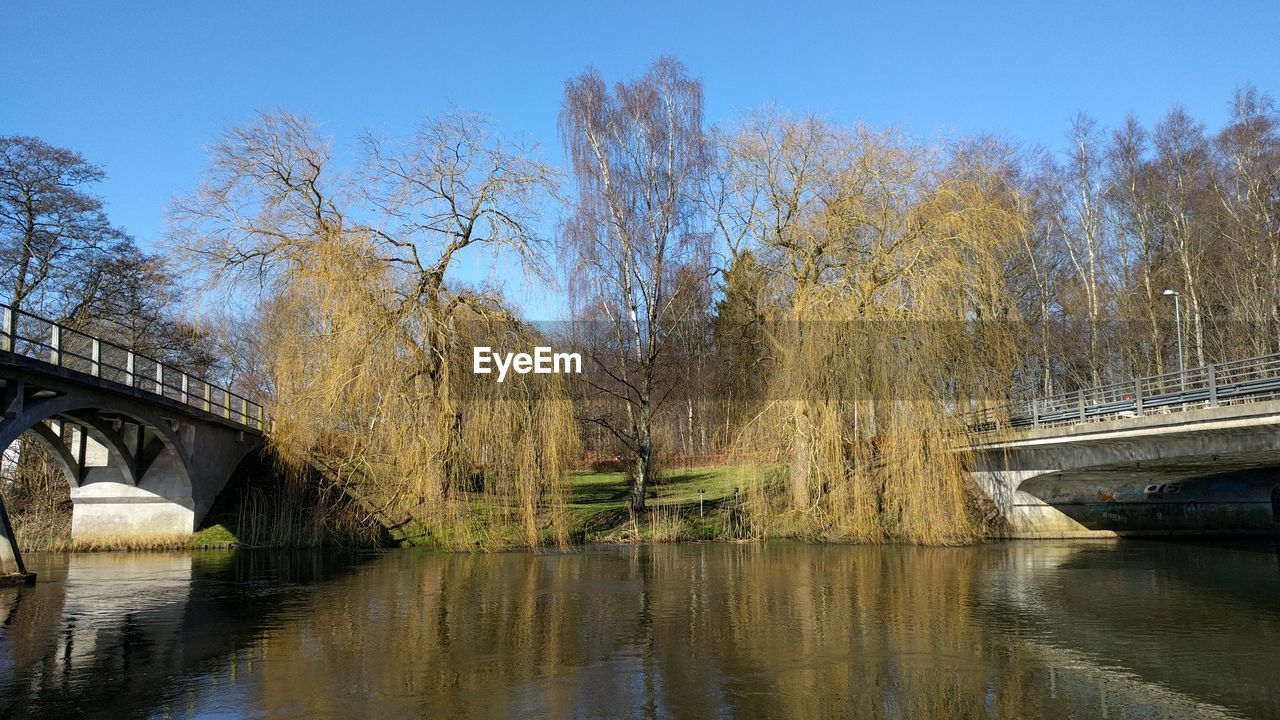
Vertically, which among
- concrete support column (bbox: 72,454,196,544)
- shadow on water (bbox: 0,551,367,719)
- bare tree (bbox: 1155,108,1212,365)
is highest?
bare tree (bbox: 1155,108,1212,365)

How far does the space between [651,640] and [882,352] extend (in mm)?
13533

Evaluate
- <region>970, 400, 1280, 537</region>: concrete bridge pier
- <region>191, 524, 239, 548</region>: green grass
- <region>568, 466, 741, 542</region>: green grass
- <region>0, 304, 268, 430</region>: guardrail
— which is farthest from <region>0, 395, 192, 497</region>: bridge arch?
<region>970, 400, 1280, 537</region>: concrete bridge pier

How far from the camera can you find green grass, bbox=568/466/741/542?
92.8 feet

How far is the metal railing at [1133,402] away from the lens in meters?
20.0

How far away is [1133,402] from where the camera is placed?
22.0 metres

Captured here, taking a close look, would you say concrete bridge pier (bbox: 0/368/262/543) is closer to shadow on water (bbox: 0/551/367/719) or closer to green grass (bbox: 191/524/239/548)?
green grass (bbox: 191/524/239/548)

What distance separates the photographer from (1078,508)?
29.7m

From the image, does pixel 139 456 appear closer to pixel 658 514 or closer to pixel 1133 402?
pixel 658 514

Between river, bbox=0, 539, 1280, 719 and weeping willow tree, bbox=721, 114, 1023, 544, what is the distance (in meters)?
2.63

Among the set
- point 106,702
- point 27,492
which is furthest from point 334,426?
point 106,702

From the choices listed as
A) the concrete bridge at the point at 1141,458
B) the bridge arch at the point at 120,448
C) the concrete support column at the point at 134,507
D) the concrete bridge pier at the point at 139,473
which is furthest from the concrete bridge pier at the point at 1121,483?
the concrete support column at the point at 134,507

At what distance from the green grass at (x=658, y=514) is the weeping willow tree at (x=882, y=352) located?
2.62 metres

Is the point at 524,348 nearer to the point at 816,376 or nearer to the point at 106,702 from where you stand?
the point at 816,376

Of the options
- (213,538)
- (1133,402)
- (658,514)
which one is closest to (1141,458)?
(1133,402)
